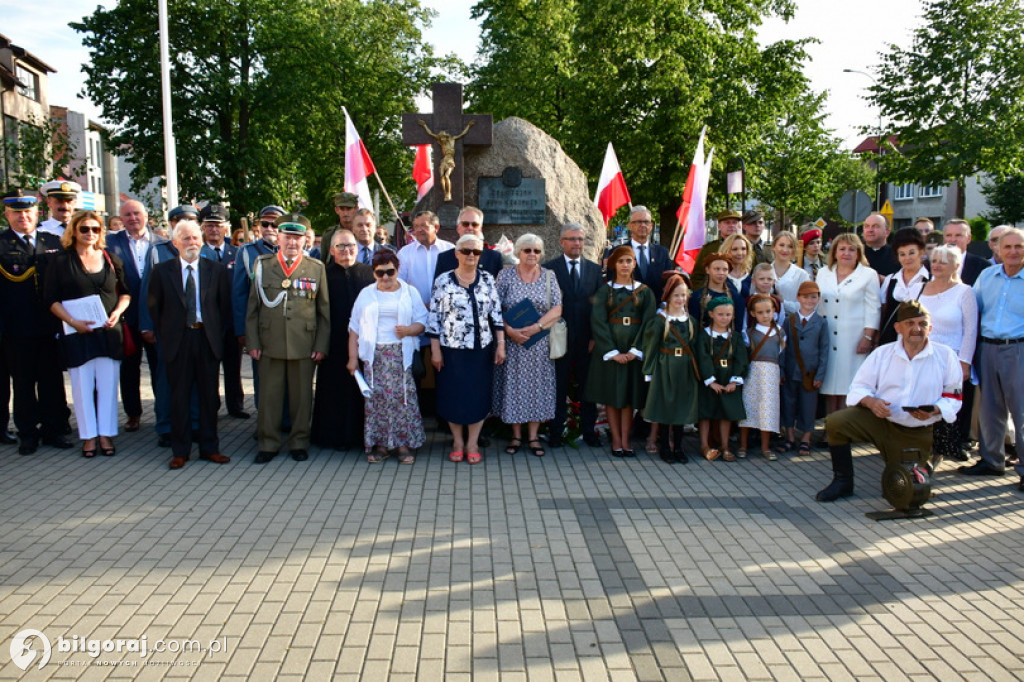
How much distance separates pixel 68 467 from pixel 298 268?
2.55 m

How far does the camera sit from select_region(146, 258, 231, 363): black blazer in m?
6.71

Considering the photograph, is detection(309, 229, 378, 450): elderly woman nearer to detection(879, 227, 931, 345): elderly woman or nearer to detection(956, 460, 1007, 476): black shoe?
detection(879, 227, 931, 345): elderly woman

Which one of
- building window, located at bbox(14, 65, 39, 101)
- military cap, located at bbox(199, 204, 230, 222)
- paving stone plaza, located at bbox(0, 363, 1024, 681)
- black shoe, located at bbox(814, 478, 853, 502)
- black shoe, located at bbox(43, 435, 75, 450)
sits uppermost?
building window, located at bbox(14, 65, 39, 101)

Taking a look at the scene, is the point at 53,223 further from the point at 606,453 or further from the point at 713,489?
the point at 713,489

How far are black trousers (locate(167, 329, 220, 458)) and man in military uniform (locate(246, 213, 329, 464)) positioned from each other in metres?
0.39

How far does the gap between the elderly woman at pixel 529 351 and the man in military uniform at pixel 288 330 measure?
1.62 meters

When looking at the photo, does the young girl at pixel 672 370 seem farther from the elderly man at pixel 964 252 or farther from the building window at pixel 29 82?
the building window at pixel 29 82

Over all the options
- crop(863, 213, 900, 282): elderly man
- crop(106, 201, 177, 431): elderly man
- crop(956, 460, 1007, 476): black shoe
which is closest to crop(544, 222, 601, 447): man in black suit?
crop(863, 213, 900, 282): elderly man

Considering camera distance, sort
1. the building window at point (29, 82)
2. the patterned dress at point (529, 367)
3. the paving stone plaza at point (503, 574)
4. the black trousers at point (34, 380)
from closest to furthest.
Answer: the paving stone plaza at point (503, 574) < the patterned dress at point (529, 367) < the black trousers at point (34, 380) < the building window at point (29, 82)

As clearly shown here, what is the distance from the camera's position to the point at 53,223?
7.86 metres

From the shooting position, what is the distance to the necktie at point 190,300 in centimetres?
673

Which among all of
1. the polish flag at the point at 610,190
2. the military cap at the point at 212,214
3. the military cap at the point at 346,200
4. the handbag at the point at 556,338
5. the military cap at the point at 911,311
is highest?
the polish flag at the point at 610,190

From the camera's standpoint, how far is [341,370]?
7.27 m

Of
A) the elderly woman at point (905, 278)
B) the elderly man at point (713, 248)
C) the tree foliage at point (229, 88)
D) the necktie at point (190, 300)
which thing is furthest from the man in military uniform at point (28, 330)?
the tree foliage at point (229, 88)
